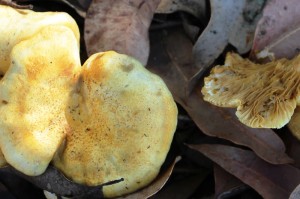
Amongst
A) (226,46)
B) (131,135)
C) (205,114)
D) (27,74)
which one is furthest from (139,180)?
(226,46)

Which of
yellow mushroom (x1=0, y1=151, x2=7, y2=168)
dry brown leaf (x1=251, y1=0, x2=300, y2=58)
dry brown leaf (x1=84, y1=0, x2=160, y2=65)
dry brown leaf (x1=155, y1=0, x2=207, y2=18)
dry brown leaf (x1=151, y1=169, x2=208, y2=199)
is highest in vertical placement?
dry brown leaf (x1=251, y1=0, x2=300, y2=58)

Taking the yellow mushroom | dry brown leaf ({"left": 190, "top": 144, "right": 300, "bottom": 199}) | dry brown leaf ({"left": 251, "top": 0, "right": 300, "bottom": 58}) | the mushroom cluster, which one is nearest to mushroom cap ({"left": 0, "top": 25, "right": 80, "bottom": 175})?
the mushroom cluster

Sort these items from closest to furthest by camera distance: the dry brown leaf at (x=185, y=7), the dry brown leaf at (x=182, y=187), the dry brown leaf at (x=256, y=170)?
the dry brown leaf at (x=256, y=170), the dry brown leaf at (x=182, y=187), the dry brown leaf at (x=185, y=7)

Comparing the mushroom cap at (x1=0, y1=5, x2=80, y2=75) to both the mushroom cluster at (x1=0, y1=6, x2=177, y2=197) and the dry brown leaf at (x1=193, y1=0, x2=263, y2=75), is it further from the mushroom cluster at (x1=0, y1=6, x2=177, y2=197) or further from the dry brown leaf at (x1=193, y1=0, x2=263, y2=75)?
the dry brown leaf at (x1=193, y1=0, x2=263, y2=75)

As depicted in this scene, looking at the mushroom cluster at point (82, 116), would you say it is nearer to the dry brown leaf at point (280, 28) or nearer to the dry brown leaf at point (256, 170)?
the dry brown leaf at point (256, 170)

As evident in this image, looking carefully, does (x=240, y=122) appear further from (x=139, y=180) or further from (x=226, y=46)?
(x=139, y=180)

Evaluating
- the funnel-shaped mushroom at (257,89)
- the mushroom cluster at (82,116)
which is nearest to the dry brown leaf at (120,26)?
the mushroom cluster at (82,116)
